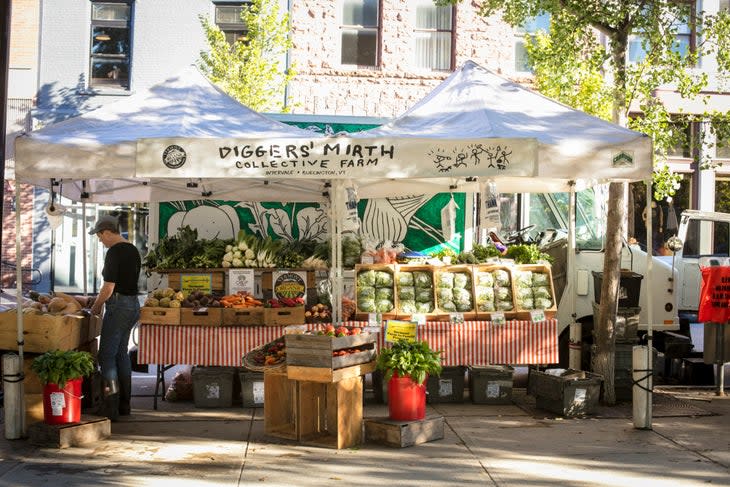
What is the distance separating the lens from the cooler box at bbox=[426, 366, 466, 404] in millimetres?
10398

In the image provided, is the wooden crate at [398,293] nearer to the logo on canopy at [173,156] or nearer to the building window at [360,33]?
the logo on canopy at [173,156]

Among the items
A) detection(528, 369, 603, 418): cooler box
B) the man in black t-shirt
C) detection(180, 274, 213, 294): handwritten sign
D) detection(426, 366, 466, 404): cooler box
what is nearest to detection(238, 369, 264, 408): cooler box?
detection(180, 274, 213, 294): handwritten sign

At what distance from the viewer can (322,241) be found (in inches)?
468

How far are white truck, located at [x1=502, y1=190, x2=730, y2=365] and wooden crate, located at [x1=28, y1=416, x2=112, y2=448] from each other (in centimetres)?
580

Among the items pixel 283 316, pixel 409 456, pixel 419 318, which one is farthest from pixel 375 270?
pixel 409 456

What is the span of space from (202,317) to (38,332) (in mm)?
1796

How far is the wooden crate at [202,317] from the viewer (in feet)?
32.1

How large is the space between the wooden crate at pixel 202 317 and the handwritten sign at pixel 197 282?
0.95 meters

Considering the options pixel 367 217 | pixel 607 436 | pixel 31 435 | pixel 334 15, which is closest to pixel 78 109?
pixel 334 15

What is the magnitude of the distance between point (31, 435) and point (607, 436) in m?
5.09

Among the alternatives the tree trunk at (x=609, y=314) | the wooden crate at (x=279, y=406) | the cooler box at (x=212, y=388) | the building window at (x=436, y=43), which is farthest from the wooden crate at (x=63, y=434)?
the building window at (x=436, y=43)

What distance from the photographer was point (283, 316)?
32.2ft

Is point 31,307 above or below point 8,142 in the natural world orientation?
below

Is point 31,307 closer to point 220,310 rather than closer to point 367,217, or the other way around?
point 220,310
